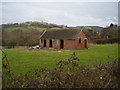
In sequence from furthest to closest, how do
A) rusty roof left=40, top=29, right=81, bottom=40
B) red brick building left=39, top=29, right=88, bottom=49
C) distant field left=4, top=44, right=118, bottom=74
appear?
rusty roof left=40, top=29, right=81, bottom=40 < red brick building left=39, top=29, right=88, bottom=49 < distant field left=4, top=44, right=118, bottom=74

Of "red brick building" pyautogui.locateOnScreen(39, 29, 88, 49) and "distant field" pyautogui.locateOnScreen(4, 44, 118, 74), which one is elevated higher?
"red brick building" pyautogui.locateOnScreen(39, 29, 88, 49)

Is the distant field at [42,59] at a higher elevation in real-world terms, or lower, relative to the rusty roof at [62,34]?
lower

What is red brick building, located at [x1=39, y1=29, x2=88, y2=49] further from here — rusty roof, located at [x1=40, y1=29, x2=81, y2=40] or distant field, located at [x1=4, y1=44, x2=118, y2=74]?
distant field, located at [x1=4, y1=44, x2=118, y2=74]

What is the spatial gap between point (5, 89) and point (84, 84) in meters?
2.33

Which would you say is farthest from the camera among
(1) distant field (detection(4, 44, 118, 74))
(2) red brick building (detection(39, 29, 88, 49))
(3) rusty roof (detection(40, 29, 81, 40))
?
(3) rusty roof (detection(40, 29, 81, 40))

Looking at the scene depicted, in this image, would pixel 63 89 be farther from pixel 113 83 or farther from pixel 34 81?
pixel 113 83

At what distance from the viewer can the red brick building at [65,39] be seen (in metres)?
28.0

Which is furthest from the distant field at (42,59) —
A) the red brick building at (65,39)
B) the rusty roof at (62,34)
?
the rusty roof at (62,34)

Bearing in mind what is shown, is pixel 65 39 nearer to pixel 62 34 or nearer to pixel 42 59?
pixel 62 34

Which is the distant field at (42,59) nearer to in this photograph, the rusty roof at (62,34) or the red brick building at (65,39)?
the red brick building at (65,39)

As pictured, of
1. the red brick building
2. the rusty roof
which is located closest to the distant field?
the red brick building

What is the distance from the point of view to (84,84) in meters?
4.60

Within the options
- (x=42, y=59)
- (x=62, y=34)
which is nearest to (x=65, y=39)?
(x=62, y=34)

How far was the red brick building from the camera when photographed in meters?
28.0
